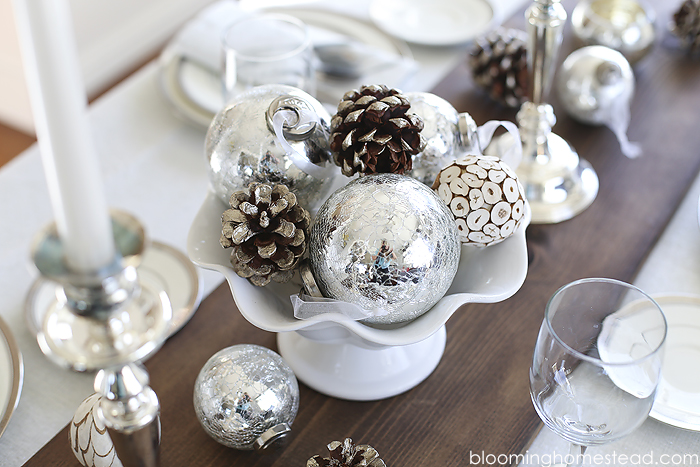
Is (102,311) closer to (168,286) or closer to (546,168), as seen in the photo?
(168,286)

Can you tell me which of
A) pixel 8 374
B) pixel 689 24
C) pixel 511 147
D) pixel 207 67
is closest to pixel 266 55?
pixel 207 67

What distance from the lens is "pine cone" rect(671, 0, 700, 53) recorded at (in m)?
0.77

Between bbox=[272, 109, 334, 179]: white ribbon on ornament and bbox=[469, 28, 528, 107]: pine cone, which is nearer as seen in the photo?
bbox=[272, 109, 334, 179]: white ribbon on ornament

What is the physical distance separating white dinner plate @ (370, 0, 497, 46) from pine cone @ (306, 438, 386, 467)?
0.56 meters

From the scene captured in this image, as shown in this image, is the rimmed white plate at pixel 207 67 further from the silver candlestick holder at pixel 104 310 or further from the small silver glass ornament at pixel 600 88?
the silver candlestick holder at pixel 104 310

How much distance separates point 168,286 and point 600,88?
0.48 m

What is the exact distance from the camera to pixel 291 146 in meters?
0.42

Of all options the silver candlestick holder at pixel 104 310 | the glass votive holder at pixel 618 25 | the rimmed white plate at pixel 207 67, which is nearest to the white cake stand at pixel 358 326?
the silver candlestick holder at pixel 104 310

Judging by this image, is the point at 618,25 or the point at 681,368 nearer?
the point at 681,368

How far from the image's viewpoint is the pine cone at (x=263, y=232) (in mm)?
394

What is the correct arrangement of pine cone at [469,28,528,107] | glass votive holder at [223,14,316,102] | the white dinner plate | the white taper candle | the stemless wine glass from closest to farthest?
the white taper candle, the stemless wine glass, glass votive holder at [223,14,316,102], pine cone at [469,28,528,107], the white dinner plate

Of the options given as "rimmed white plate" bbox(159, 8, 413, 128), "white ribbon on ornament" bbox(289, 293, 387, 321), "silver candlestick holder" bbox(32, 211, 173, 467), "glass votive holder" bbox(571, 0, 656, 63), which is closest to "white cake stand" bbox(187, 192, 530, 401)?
"white ribbon on ornament" bbox(289, 293, 387, 321)

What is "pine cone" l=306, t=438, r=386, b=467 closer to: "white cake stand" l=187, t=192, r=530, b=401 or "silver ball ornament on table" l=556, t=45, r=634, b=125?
"white cake stand" l=187, t=192, r=530, b=401

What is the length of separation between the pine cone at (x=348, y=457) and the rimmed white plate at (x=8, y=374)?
0.23 m
